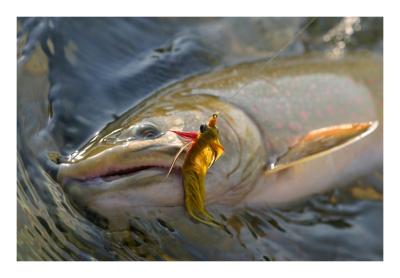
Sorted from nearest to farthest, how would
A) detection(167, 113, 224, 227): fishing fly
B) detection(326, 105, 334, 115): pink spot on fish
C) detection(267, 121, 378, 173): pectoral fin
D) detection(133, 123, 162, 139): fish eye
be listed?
detection(167, 113, 224, 227): fishing fly
detection(133, 123, 162, 139): fish eye
detection(267, 121, 378, 173): pectoral fin
detection(326, 105, 334, 115): pink spot on fish

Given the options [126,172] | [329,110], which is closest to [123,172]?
[126,172]

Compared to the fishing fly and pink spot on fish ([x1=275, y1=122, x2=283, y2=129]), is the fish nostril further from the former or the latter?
pink spot on fish ([x1=275, y1=122, x2=283, y2=129])

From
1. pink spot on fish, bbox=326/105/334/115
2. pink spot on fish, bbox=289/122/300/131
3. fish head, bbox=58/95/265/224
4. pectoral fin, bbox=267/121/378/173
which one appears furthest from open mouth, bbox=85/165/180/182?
pink spot on fish, bbox=326/105/334/115

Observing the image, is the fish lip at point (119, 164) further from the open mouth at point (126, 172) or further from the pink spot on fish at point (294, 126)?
the pink spot on fish at point (294, 126)

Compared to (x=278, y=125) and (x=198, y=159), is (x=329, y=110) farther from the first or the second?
(x=198, y=159)
